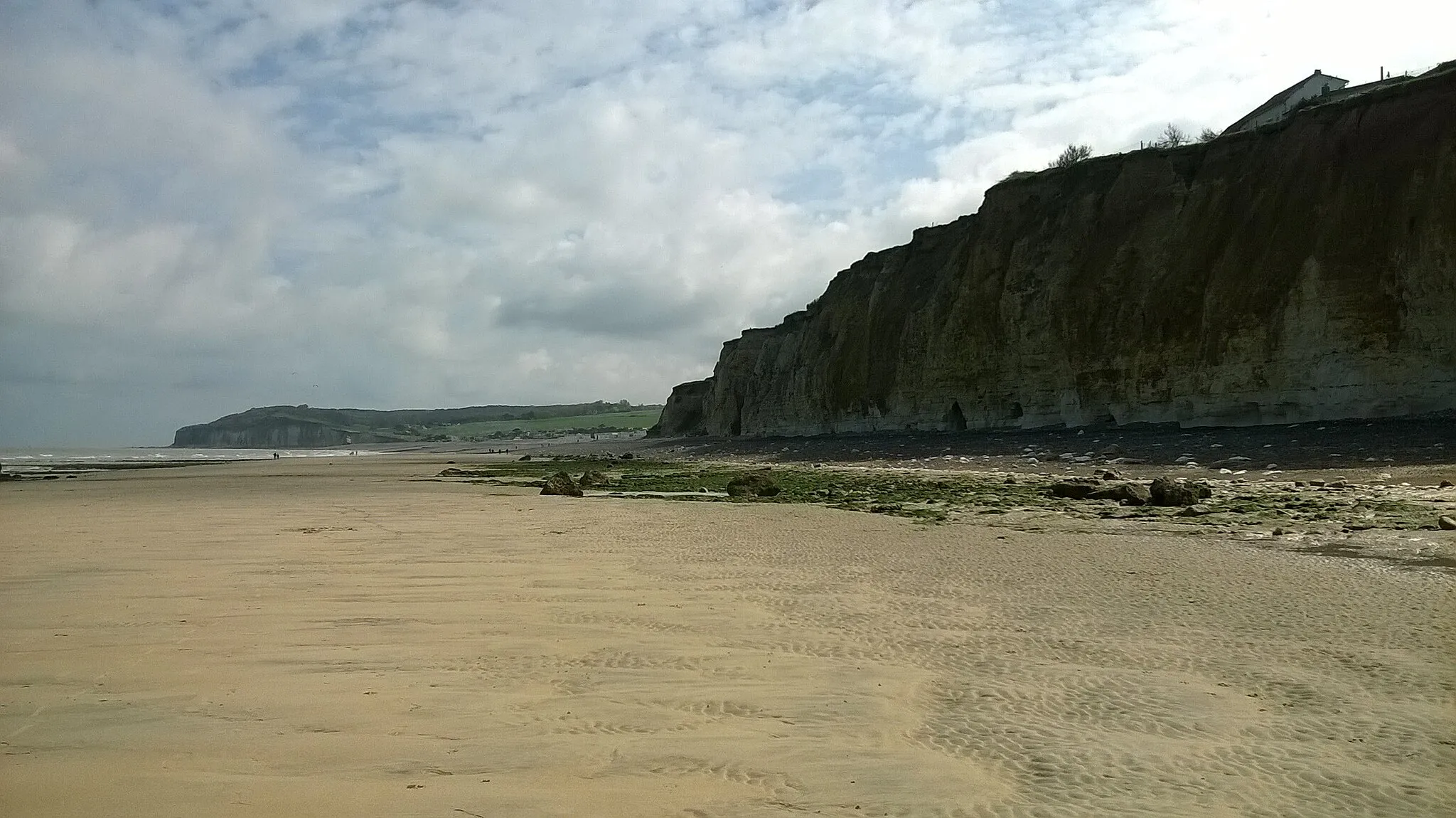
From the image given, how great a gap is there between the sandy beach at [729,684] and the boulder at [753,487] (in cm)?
865

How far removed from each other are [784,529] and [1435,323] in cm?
1929

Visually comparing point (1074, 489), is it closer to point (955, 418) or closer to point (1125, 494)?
point (1125, 494)

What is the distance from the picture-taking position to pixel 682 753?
3.62 metres

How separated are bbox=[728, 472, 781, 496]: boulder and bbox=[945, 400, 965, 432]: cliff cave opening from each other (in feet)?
68.9

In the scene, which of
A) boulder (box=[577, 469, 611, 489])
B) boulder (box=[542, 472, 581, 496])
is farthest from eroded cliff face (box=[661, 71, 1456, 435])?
boulder (box=[542, 472, 581, 496])

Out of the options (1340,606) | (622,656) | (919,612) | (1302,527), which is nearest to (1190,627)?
(1340,606)

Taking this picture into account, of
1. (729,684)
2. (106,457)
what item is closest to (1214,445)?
(729,684)

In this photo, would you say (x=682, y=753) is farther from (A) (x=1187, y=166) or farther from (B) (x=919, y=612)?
(A) (x=1187, y=166)

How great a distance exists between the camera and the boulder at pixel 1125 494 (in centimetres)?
1270

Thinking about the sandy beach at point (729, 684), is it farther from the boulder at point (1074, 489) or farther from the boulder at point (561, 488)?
the boulder at point (561, 488)

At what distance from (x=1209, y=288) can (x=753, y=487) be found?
1785 centimetres

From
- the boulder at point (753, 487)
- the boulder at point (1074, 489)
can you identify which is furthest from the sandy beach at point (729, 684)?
the boulder at point (753, 487)

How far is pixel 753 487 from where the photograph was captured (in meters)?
18.0

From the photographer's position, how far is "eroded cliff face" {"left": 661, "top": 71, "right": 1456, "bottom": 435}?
22.3 meters
